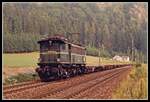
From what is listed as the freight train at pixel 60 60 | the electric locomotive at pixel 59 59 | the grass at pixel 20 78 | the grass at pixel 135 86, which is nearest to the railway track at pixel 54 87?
the grass at pixel 20 78

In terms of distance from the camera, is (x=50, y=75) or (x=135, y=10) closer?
(x=135, y=10)

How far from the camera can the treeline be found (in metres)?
18.8

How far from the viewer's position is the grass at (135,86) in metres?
18.0

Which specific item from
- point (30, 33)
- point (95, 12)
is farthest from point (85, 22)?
point (30, 33)

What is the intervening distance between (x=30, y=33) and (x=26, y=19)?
0.60 m

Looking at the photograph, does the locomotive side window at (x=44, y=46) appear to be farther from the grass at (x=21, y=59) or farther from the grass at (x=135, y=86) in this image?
the grass at (x=135, y=86)

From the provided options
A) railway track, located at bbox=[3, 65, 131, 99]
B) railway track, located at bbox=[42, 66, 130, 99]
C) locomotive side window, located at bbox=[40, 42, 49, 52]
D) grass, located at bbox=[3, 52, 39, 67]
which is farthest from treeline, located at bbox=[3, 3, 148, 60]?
railway track, located at bbox=[3, 65, 131, 99]

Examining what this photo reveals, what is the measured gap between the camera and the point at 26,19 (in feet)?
63.6

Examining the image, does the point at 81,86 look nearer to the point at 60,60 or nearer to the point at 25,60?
the point at 60,60

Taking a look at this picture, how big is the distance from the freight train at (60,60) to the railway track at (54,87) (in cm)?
33

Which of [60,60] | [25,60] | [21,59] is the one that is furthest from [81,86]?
[21,59]

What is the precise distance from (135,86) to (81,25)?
3483 millimetres

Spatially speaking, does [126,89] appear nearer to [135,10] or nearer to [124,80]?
[124,80]

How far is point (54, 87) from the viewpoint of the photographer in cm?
1906
